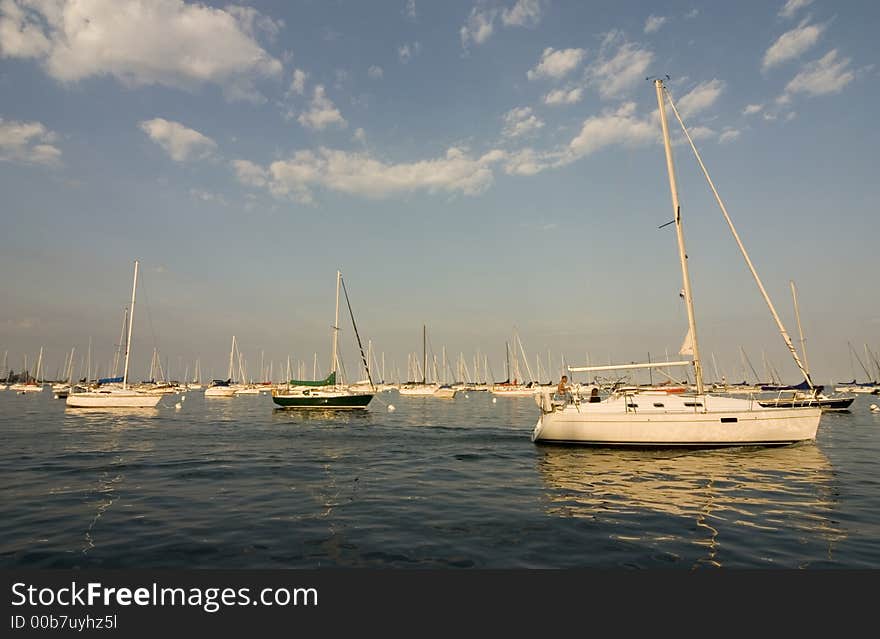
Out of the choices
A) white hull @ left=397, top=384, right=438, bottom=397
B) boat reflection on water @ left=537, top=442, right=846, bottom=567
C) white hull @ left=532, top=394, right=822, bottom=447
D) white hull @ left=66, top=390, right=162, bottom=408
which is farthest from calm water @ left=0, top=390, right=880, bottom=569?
white hull @ left=397, top=384, right=438, bottom=397

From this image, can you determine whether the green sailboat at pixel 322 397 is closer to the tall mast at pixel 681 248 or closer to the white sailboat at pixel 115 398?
the white sailboat at pixel 115 398

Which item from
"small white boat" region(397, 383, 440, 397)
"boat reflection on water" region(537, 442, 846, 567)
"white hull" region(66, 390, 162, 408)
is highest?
"small white boat" region(397, 383, 440, 397)

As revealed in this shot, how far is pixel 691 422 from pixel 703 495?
26.0ft

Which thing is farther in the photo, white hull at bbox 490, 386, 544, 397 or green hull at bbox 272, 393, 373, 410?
white hull at bbox 490, 386, 544, 397

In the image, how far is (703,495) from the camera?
496 inches

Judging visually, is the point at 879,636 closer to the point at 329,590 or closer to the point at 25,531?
the point at 329,590

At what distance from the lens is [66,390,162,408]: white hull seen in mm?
47438

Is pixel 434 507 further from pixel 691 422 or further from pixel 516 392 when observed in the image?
pixel 516 392

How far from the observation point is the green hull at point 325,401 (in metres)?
47.2

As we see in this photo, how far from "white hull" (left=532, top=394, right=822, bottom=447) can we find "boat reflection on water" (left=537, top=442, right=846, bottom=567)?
1.64ft

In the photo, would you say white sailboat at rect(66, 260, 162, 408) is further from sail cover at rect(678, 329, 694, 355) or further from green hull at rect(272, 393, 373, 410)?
sail cover at rect(678, 329, 694, 355)

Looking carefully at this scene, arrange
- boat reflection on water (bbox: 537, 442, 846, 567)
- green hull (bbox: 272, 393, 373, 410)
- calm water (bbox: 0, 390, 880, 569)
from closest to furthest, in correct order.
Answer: calm water (bbox: 0, 390, 880, 569)
boat reflection on water (bbox: 537, 442, 846, 567)
green hull (bbox: 272, 393, 373, 410)

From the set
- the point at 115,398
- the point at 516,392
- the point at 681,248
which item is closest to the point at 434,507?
the point at 681,248

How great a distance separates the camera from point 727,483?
14.0m
